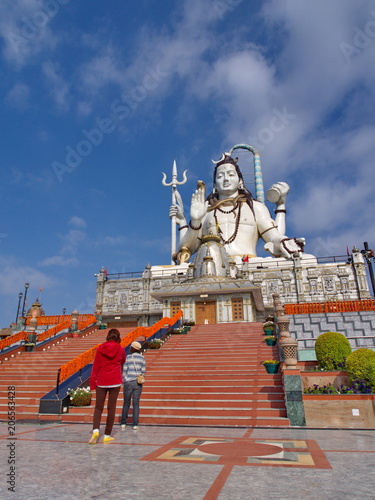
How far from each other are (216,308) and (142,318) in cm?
1075

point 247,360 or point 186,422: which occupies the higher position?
point 247,360

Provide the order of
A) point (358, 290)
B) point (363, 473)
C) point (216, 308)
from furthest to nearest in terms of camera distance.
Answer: point (358, 290), point (216, 308), point (363, 473)

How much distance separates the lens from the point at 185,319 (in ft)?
75.4

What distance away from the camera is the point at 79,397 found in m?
9.59

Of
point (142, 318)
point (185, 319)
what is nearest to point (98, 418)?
point (185, 319)

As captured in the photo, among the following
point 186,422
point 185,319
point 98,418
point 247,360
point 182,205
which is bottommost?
point 186,422

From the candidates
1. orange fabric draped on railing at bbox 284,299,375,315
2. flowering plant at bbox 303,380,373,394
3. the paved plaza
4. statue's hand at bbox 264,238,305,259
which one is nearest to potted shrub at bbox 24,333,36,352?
orange fabric draped on railing at bbox 284,299,375,315

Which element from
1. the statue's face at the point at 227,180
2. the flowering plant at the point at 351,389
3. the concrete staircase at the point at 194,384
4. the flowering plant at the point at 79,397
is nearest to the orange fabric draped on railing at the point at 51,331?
the concrete staircase at the point at 194,384

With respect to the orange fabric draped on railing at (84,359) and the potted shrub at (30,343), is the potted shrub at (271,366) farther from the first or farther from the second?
the potted shrub at (30,343)

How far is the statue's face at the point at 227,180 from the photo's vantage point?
37906 mm

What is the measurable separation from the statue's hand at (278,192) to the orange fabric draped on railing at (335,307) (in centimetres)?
2069

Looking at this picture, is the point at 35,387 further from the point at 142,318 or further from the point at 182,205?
the point at 182,205

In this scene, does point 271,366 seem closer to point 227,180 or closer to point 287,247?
point 287,247

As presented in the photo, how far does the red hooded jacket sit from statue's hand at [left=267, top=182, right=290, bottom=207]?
110ft
